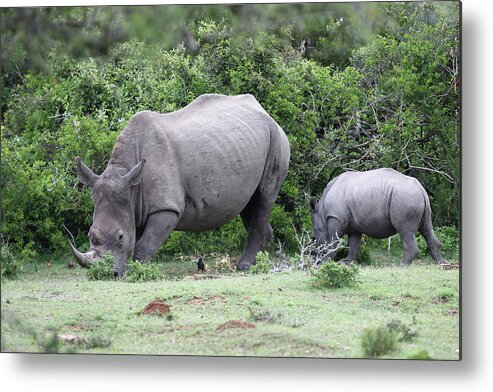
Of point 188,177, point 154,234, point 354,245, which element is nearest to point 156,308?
point 154,234

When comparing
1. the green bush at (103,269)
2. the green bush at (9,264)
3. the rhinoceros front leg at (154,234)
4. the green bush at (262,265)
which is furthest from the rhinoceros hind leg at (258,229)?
the green bush at (9,264)

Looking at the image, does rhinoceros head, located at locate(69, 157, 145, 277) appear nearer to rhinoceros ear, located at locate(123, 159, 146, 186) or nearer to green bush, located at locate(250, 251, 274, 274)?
rhinoceros ear, located at locate(123, 159, 146, 186)

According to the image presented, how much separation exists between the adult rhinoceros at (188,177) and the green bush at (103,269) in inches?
2.6

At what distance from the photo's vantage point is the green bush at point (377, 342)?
31.1ft

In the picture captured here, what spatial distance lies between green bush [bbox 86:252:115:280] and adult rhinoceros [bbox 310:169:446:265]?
283 centimetres

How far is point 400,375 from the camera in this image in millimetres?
9430

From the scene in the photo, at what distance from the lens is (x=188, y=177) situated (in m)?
12.3

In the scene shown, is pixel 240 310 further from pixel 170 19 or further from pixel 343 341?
pixel 170 19

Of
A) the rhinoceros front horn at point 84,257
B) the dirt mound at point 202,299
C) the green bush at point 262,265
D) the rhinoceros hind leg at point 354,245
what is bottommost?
the rhinoceros hind leg at point 354,245

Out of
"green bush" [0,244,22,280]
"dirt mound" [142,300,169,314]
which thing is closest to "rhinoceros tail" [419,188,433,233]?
"dirt mound" [142,300,169,314]

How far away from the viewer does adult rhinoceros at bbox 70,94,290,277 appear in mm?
11648

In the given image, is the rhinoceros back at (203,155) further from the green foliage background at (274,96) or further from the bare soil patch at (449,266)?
the bare soil patch at (449,266)

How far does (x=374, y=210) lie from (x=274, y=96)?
1.80 m

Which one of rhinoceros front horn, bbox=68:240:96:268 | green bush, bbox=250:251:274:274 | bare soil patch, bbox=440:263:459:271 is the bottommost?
green bush, bbox=250:251:274:274
